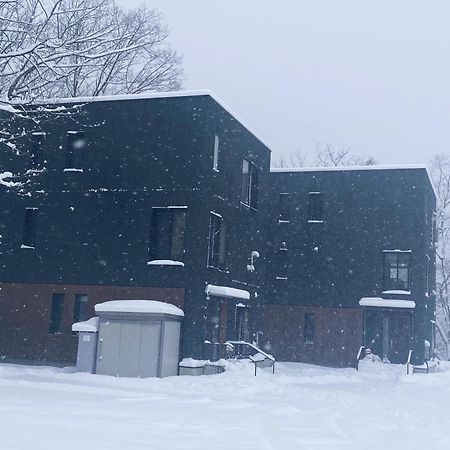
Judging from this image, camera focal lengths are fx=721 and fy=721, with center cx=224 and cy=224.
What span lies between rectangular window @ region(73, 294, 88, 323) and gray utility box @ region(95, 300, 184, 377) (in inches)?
119

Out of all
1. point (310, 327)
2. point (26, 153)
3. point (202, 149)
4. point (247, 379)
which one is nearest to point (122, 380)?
point (247, 379)

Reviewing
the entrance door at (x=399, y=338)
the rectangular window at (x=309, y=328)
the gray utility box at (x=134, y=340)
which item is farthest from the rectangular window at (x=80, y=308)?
the entrance door at (x=399, y=338)

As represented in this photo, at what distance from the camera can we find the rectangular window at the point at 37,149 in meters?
26.6

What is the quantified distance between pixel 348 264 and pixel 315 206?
3.50 metres

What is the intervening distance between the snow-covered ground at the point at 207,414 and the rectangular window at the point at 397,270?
39.3 ft

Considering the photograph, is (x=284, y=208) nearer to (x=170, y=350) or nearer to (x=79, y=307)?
(x=79, y=307)

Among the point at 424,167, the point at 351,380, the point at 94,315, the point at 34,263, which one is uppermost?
the point at 424,167

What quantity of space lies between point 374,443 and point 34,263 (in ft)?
56.8

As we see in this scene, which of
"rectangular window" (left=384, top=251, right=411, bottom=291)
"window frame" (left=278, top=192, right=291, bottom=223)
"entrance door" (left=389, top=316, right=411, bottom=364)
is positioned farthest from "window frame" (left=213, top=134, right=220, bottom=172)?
"entrance door" (left=389, top=316, right=411, bottom=364)

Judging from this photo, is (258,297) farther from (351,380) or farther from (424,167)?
(424,167)

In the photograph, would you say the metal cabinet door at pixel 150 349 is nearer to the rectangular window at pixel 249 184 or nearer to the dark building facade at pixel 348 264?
the rectangular window at pixel 249 184

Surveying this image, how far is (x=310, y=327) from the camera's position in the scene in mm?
37031

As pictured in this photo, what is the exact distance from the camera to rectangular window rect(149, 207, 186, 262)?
80.3ft

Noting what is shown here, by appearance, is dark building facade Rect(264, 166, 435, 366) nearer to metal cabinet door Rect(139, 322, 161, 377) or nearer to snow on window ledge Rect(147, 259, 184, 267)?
snow on window ledge Rect(147, 259, 184, 267)
